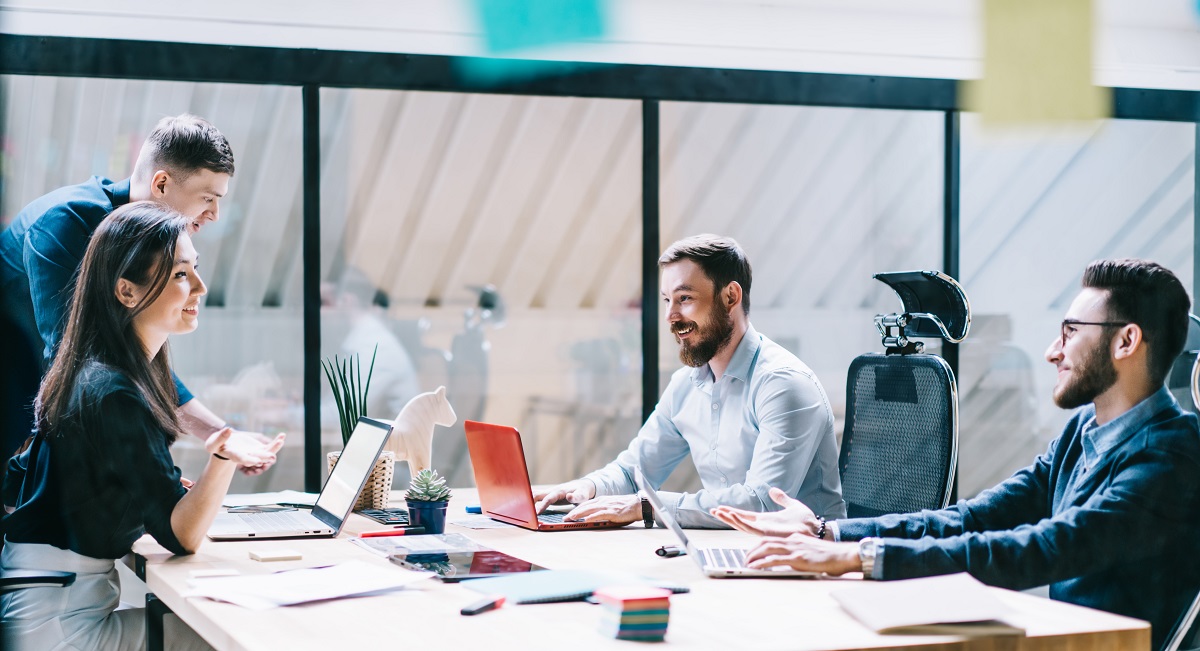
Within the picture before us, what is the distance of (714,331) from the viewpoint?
300cm

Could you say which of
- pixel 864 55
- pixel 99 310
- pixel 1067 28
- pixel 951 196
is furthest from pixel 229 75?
pixel 1067 28

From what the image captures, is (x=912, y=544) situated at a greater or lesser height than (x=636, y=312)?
lesser

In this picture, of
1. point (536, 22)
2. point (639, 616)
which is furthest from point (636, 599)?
point (536, 22)

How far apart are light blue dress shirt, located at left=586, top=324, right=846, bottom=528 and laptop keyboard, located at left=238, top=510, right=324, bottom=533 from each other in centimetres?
77

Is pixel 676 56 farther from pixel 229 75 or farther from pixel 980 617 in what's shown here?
pixel 980 617

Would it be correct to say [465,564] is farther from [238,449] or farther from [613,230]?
[613,230]

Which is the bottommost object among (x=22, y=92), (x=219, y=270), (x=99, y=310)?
(x=99, y=310)

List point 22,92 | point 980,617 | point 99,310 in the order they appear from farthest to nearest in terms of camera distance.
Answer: point 22,92 < point 99,310 < point 980,617

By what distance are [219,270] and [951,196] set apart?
11.0ft

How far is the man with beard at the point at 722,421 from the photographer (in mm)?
2602

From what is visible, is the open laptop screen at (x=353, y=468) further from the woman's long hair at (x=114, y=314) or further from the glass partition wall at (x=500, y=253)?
the glass partition wall at (x=500, y=253)

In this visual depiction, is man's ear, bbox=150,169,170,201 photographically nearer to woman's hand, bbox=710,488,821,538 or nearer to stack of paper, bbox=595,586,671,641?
woman's hand, bbox=710,488,821,538

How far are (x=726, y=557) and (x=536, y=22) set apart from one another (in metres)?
2.81

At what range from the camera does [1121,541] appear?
1888 millimetres
